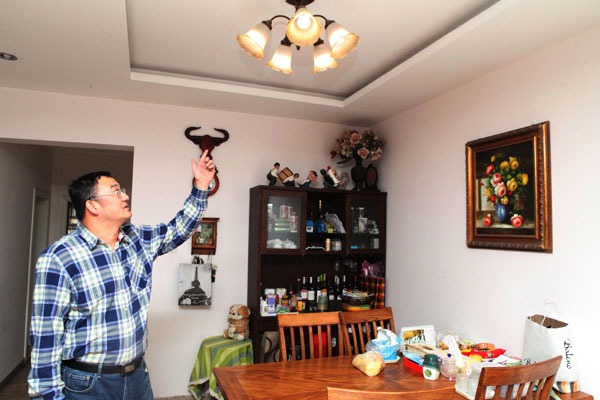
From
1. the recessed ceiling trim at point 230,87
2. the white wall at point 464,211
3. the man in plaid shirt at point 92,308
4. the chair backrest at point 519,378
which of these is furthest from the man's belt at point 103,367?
the white wall at point 464,211

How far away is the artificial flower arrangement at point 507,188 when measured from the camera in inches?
96.4

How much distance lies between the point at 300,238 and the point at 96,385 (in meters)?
2.11

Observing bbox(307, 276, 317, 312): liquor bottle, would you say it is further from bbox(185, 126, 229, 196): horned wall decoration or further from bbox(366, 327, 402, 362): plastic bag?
bbox(366, 327, 402, 362): plastic bag

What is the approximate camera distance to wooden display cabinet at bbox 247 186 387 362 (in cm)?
346

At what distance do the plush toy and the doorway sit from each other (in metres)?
2.72

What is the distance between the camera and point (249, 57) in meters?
2.85

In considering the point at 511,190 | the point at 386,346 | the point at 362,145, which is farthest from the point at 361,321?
the point at 362,145

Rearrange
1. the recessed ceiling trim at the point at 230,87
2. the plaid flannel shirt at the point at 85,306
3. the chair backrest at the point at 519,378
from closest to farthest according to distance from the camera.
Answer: the chair backrest at the point at 519,378 < the plaid flannel shirt at the point at 85,306 < the recessed ceiling trim at the point at 230,87

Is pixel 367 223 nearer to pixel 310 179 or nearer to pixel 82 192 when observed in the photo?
pixel 310 179

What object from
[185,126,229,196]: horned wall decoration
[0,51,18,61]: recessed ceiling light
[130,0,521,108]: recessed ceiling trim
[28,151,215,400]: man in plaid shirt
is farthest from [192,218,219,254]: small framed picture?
[0,51,18,61]: recessed ceiling light

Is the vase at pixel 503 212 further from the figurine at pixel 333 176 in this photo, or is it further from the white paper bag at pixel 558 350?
the figurine at pixel 333 176

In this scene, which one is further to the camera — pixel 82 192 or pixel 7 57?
pixel 7 57

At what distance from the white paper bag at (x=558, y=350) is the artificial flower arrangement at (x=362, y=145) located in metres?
Answer: 2.08

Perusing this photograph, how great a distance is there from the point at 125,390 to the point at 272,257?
2079 millimetres
